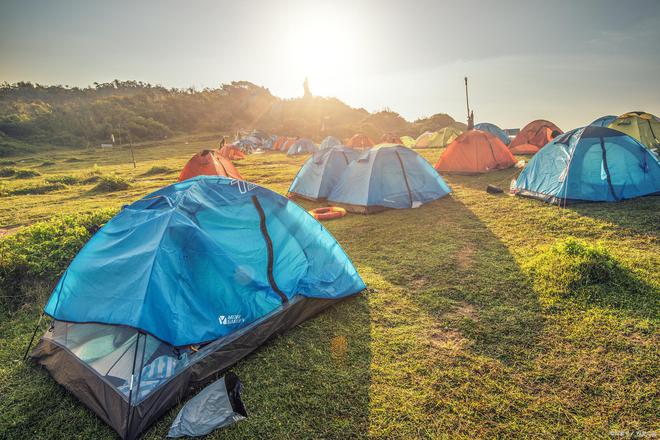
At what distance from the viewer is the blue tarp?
134 inches

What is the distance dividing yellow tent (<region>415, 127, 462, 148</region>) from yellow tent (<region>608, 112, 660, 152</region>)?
11.2 meters

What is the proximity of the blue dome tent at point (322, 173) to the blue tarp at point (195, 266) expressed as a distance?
21.1 feet

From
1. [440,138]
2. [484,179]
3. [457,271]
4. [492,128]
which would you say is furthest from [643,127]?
[457,271]

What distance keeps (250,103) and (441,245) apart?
259 ft

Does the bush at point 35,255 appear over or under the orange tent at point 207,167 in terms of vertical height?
under

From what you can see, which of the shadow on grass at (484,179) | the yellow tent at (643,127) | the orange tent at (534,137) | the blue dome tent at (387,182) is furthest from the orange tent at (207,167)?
the yellow tent at (643,127)

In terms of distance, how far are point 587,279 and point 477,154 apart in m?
9.81

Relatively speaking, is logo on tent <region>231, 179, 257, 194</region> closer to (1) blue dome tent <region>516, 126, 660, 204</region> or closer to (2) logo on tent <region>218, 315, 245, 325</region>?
(2) logo on tent <region>218, 315, 245, 325</region>

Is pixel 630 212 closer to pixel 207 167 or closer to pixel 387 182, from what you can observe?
pixel 387 182

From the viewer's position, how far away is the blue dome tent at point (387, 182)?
950 centimetres

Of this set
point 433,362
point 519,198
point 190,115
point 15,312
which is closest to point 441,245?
point 433,362

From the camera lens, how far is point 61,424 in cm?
317

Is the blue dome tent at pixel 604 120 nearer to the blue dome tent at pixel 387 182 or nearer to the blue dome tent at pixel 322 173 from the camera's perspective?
the blue dome tent at pixel 387 182

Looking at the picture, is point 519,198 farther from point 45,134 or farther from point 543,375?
point 45,134
